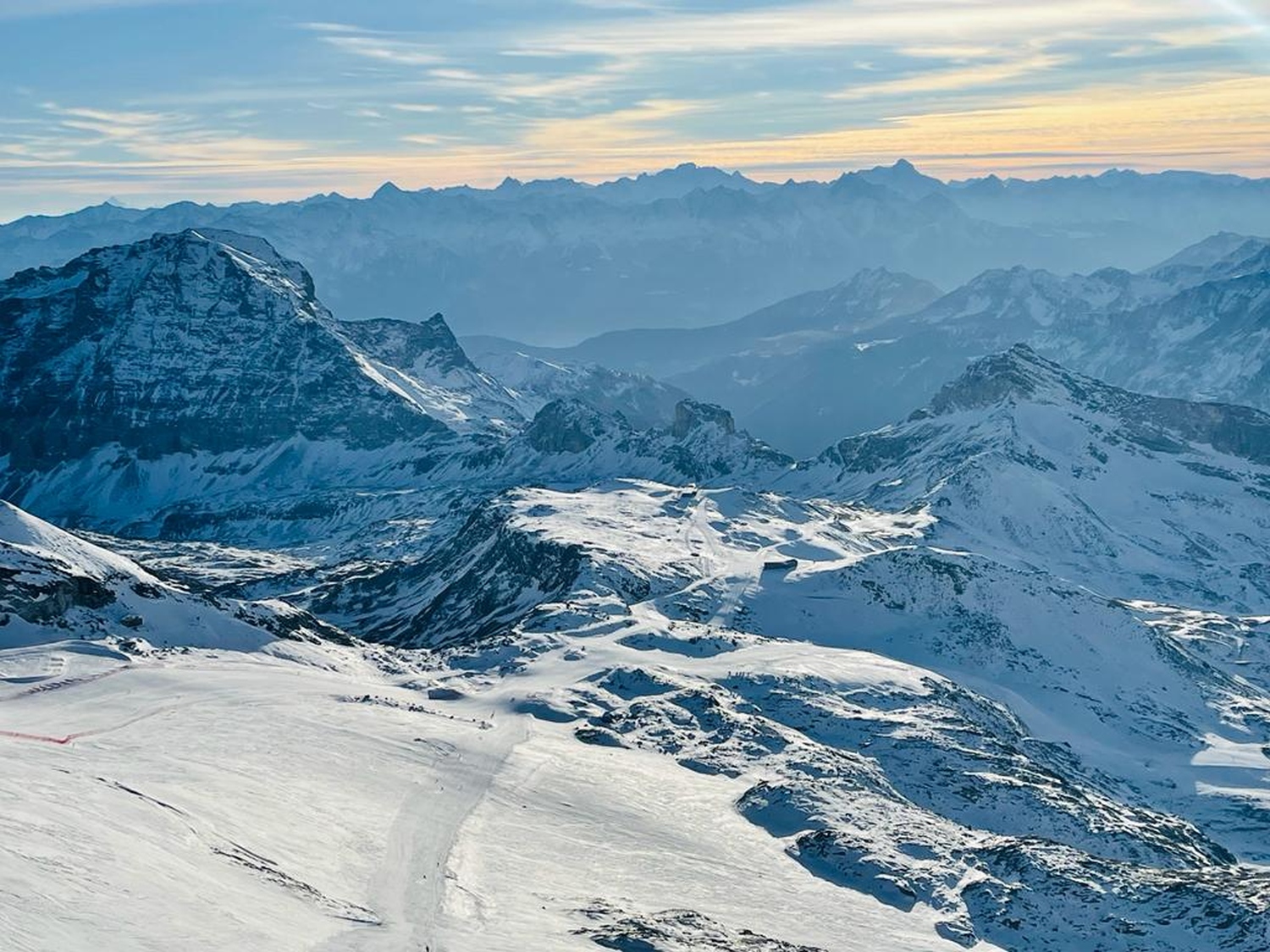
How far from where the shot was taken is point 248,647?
16025 cm

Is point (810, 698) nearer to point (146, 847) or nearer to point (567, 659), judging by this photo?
point (567, 659)

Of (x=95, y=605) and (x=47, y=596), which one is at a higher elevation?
(x=47, y=596)

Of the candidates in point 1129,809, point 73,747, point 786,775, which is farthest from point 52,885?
point 1129,809

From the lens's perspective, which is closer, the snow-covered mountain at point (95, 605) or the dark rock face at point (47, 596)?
the dark rock face at point (47, 596)

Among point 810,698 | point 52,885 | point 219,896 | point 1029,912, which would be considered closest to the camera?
point 52,885

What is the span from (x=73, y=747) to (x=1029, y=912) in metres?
72.9

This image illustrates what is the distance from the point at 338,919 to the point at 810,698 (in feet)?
341

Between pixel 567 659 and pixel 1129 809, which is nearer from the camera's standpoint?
pixel 1129 809

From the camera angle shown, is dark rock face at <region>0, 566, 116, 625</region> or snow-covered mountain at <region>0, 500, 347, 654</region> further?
snow-covered mountain at <region>0, 500, 347, 654</region>

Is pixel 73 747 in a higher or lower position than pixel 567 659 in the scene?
higher

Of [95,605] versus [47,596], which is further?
[95,605]

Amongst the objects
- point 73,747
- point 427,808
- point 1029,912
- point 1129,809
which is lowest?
point 1129,809

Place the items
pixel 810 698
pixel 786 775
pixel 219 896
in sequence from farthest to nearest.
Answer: pixel 810 698, pixel 786 775, pixel 219 896

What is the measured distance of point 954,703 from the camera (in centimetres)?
19075
